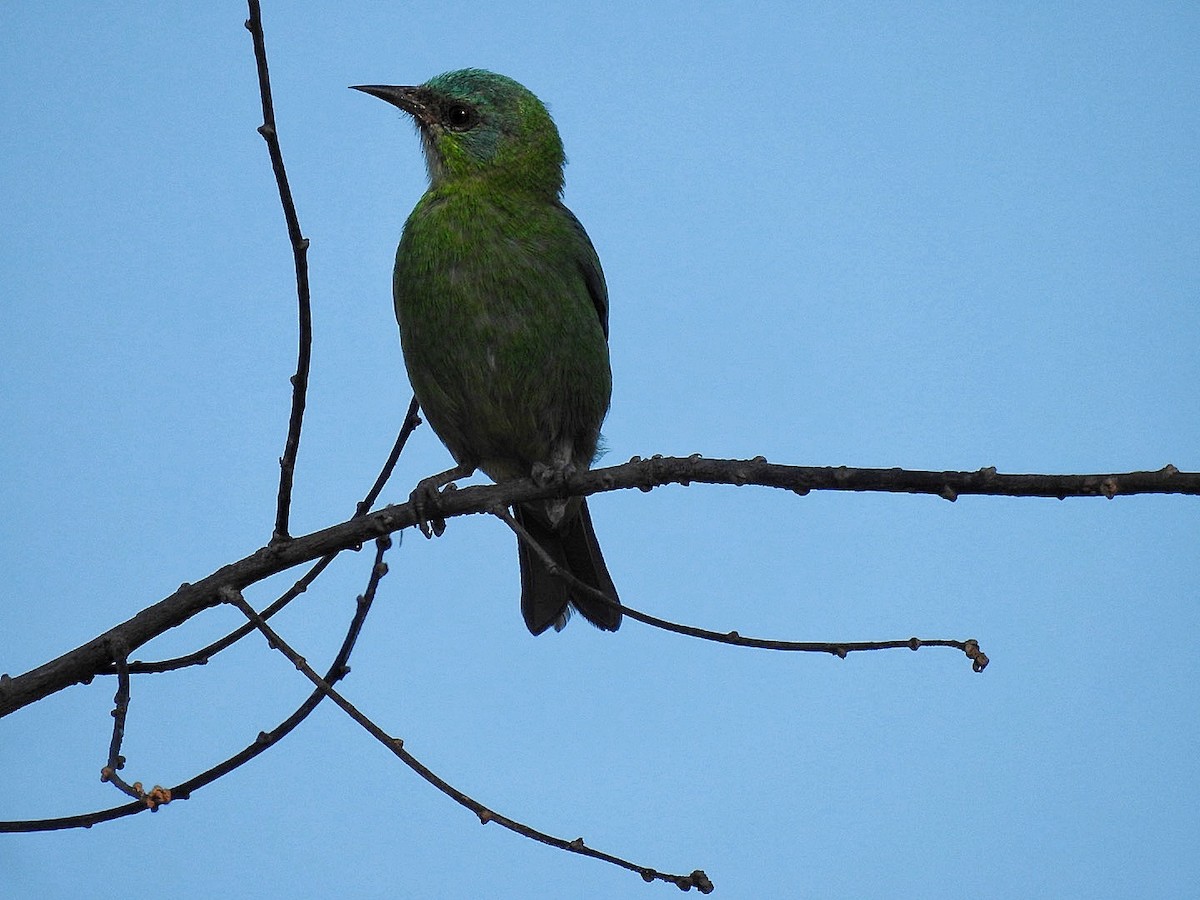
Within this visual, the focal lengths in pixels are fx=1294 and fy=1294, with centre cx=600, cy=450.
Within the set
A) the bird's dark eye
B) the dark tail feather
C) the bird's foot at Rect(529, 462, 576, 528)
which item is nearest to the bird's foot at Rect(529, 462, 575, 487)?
the bird's foot at Rect(529, 462, 576, 528)

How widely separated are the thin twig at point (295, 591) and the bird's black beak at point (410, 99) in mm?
1672

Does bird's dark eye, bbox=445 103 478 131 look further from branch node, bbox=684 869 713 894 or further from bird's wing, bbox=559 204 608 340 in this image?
branch node, bbox=684 869 713 894

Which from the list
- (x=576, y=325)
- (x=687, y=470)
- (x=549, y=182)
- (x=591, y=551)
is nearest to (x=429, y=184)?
(x=549, y=182)

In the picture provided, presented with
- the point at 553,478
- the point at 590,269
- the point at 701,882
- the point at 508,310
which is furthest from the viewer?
the point at 590,269

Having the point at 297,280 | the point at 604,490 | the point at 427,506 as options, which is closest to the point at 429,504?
the point at 427,506

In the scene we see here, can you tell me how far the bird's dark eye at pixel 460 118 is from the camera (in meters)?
4.56

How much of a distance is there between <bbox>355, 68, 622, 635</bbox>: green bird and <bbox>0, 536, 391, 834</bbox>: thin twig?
1024 millimetres

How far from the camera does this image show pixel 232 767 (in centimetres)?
250

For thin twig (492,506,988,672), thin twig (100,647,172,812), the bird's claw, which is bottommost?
thin twig (100,647,172,812)

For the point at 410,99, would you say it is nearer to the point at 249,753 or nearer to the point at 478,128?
the point at 478,128

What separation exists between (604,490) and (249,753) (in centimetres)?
99

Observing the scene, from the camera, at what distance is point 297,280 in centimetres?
244

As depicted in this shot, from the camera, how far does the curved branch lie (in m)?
2.17

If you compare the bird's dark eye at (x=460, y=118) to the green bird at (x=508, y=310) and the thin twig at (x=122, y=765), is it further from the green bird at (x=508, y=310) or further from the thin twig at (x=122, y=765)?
the thin twig at (x=122, y=765)
